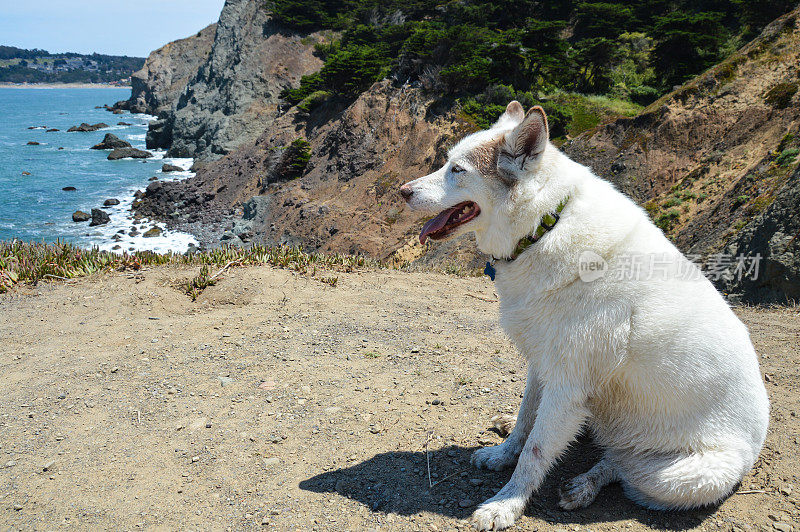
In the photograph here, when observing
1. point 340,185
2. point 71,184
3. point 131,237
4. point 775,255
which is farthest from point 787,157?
point 71,184

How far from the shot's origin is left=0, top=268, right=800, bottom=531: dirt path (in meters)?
3.14

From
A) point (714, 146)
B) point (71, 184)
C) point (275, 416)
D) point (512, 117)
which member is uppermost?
point (714, 146)

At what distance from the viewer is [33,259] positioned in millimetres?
8219

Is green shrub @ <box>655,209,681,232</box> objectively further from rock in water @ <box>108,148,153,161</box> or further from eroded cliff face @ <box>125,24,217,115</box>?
eroded cliff face @ <box>125,24,217,115</box>

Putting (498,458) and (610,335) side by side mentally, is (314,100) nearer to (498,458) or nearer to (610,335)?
(498,458)

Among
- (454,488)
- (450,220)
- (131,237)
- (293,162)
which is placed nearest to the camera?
(450,220)

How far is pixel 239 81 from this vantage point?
44.5 metres

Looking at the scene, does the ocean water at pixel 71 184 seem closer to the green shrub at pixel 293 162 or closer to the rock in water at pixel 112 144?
the rock in water at pixel 112 144

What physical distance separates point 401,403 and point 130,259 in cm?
621

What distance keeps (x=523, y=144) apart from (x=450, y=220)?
66cm

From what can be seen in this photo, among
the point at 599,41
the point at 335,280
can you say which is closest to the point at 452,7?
the point at 599,41

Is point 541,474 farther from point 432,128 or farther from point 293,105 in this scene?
point 293,105

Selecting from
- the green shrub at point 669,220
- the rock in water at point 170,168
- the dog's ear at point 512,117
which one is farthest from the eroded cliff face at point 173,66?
the dog's ear at point 512,117

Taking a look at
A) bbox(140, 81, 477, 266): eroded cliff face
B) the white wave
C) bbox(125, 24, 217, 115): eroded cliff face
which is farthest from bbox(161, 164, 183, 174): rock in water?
bbox(125, 24, 217, 115): eroded cliff face
